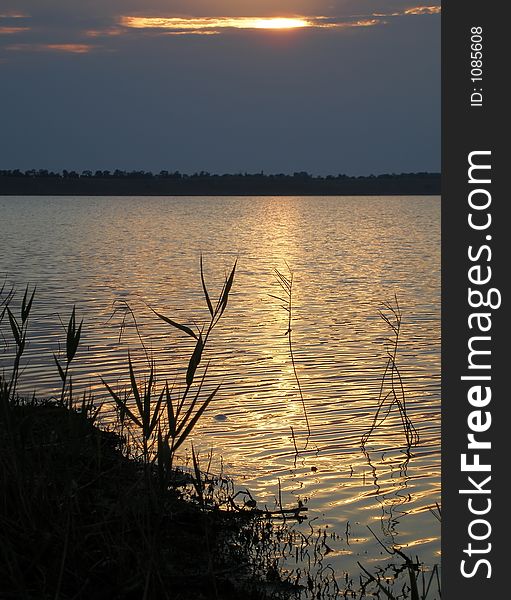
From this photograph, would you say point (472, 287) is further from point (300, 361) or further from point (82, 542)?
point (300, 361)

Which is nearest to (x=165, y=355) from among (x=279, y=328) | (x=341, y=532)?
(x=279, y=328)

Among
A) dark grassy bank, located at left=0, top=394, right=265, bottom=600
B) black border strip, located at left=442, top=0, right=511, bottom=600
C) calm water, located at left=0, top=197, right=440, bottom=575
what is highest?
black border strip, located at left=442, top=0, right=511, bottom=600

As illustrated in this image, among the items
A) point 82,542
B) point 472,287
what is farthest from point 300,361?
point 472,287

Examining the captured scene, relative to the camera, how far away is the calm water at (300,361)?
26.8ft

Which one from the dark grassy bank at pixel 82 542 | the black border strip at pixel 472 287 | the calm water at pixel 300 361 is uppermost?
the black border strip at pixel 472 287

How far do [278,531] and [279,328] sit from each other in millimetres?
10512

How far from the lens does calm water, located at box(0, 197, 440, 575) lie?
8180mm

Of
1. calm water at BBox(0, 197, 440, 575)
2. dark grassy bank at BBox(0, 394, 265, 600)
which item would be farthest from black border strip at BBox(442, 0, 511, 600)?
calm water at BBox(0, 197, 440, 575)

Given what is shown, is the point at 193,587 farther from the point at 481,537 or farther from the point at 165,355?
the point at 165,355

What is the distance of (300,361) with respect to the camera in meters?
14.0

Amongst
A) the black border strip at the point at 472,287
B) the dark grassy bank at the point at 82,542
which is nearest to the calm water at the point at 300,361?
the dark grassy bank at the point at 82,542

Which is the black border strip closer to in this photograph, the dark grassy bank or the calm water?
the dark grassy bank

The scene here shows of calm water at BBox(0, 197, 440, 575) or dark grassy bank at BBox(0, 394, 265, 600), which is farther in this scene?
calm water at BBox(0, 197, 440, 575)

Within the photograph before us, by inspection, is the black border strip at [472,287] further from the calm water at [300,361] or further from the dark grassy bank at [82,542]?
the calm water at [300,361]
